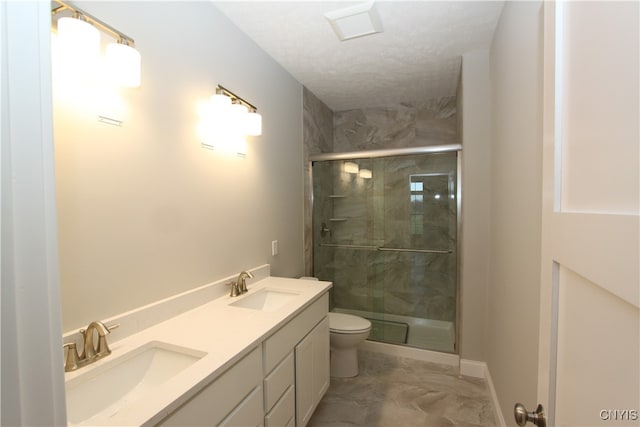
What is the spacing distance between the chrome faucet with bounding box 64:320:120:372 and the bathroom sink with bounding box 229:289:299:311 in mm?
784

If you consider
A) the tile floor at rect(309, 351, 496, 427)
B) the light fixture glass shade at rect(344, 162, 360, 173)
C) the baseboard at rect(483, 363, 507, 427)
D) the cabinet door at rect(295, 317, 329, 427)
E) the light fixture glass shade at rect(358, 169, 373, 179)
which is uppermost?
the light fixture glass shade at rect(344, 162, 360, 173)

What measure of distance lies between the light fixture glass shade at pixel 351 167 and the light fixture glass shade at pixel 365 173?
0.05 metres

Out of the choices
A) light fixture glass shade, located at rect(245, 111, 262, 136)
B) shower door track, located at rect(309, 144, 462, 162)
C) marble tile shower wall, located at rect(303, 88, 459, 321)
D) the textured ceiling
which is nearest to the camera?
the textured ceiling

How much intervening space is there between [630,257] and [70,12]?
168 centimetres

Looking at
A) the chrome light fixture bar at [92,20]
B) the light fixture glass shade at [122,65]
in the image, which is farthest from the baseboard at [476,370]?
the chrome light fixture bar at [92,20]

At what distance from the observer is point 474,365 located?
2.31 meters

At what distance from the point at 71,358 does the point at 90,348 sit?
2.4 inches

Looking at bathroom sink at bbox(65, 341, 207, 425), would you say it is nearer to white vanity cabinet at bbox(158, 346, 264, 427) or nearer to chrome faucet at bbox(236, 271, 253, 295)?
white vanity cabinet at bbox(158, 346, 264, 427)

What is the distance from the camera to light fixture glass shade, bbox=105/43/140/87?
105 cm

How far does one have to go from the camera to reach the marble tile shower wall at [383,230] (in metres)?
2.80

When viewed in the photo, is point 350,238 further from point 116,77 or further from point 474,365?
point 116,77

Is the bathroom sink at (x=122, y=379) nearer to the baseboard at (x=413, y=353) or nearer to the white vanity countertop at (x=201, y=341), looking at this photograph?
the white vanity countertop at (x=201, y=341)

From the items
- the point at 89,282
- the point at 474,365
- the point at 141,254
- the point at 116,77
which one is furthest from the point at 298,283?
the point at 474,365

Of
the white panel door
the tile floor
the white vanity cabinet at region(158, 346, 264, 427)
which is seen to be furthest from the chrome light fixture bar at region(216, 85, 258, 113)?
the tile floor
